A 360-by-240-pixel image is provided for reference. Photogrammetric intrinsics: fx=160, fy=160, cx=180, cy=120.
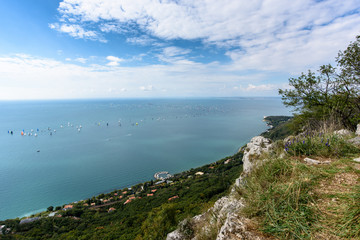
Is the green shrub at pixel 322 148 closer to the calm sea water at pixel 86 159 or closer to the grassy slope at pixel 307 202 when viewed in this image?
the grassy slope at pixel 307 202

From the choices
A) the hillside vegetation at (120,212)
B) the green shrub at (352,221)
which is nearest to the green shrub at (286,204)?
the green shrub at (352,221)

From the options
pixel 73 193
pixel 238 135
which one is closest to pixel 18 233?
pixel 73 193

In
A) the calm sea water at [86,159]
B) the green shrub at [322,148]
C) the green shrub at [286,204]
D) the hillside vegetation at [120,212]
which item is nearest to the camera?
the green shrub at [286,204]

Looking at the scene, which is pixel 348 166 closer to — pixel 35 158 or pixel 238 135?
pixel 35 158

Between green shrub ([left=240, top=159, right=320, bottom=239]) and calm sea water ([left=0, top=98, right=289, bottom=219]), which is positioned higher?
green shrub ([left=240, top=159, right=320, bottom=239])

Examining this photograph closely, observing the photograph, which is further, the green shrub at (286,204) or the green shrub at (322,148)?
the green shrub at (322,148)

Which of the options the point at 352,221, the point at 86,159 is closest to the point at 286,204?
the point at 352,221

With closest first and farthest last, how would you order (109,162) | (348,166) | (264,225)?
(264,225)
(348,166)
(109,162)

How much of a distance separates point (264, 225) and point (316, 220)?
57 centimetres

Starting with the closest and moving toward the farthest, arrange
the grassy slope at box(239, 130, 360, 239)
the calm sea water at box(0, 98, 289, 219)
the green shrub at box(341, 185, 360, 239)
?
the green shrub at box(341, 185, 360, 239)
the grassy slope at box(239, 130, 360, 239)
the calm sea water at box(0, 98, 289, 219)

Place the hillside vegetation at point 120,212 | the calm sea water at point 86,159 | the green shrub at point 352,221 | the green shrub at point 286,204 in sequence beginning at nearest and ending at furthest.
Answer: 1. the green shrub at point 352,221
2. the green shrub at point 286,204
3. the hillside vegetation at point 120,212
4. the calm sea water at point 86,159

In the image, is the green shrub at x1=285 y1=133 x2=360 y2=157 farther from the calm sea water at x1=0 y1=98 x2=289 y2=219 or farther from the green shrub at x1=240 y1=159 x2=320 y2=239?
the calm sea water at x1=0 y1=98 x2=289 y2=219

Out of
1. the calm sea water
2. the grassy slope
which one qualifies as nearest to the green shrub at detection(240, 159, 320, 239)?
the grassy slope

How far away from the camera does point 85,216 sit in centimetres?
2744
